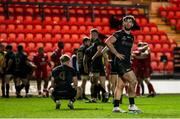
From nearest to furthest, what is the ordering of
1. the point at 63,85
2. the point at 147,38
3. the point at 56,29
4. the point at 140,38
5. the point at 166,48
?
the point at 63,85
the point at 56,29
the point at 166,48
the point at 140,38
the point at 147,38

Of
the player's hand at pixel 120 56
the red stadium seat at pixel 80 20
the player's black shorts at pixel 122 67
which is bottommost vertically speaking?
the player's black shorts at pixel 122 67

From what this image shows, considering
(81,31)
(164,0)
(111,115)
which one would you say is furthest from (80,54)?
(164,0)

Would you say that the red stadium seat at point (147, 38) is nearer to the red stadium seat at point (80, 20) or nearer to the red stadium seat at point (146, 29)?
the red stadium seat at point (146, 29)

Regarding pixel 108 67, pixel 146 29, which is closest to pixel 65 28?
pixel 146 29

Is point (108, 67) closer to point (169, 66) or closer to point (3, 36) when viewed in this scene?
point (169, 66)

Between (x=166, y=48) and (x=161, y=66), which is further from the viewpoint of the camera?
(x=166, y=48)

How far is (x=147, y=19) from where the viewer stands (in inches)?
1216

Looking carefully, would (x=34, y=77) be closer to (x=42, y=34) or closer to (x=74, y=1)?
(x=42, y=34)

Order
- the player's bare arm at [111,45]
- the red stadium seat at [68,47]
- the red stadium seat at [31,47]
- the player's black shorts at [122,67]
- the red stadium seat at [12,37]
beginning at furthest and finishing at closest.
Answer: the red stadium seat at [68,47]
the red stadium seat at [12,37]
the red stadium seat at [31,47]
the player's black shorts at [122,67]
the player's bare arm at [111,45]

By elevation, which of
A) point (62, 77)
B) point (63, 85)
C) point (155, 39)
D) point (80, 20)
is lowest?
point (63, 85)

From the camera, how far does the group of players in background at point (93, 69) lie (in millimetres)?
13023

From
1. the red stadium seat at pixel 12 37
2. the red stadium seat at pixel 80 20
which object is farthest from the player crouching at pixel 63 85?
the red stadium seat at pixel 80 20

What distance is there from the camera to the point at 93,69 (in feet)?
57.7

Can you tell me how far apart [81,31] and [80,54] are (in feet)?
29.3
